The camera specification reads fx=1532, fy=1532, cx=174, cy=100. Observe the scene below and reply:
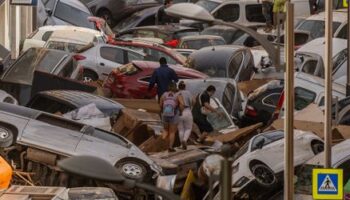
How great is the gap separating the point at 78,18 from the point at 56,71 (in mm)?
15081

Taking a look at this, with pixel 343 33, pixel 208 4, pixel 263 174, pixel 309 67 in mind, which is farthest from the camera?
pixel 208 4

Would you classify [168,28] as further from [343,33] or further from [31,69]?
[31,69]

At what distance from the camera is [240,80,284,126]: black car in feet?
102

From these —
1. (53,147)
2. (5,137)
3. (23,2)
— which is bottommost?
(53,147)

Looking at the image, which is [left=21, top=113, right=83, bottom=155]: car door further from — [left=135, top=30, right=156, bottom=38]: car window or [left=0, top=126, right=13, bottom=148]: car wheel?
[left=135, top=30, right=156, bottom=38]: car window

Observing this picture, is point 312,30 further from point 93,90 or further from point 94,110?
point 94,110

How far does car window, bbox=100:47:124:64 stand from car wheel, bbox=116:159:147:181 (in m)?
14.6

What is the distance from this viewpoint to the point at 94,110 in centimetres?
2703

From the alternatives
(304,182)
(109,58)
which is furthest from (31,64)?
(304,182)

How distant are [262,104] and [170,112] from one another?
4963mm

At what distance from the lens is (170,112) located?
88.1 feet

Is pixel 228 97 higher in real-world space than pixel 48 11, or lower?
higher

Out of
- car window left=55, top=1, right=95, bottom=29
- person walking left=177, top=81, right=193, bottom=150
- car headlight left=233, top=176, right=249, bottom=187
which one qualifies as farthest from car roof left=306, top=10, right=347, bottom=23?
car headlight left=233, top=176, right=249, bottom=187

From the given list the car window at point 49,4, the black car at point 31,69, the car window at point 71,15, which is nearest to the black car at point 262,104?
the black car at point 31,69
